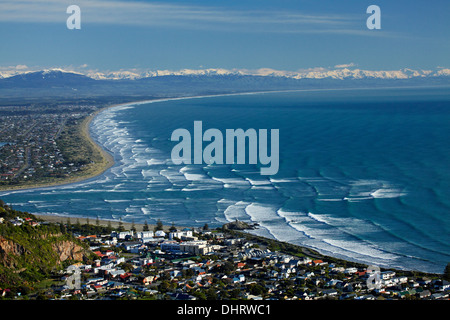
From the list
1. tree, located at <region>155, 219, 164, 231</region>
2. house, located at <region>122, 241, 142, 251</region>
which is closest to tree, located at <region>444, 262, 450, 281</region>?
house, located at <region>122, 241, 142, 251</region>

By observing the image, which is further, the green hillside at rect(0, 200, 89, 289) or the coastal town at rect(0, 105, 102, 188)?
the coastal town at rect(0, 105, 102, 188)

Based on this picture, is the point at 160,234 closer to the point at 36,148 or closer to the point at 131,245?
the point at 131,245

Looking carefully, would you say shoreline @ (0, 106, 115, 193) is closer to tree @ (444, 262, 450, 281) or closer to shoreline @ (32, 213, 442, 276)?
shoreline @ (32, 213, 442, 276)

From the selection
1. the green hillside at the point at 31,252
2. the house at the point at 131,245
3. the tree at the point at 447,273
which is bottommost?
the house at the point at 131,245

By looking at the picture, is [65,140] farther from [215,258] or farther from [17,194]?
[215,258]

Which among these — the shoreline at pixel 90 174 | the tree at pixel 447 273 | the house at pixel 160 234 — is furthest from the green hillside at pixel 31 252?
the shoreline at pixel 90 174

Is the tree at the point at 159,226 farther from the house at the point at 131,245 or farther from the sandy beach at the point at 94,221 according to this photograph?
the house at the point at 131,245

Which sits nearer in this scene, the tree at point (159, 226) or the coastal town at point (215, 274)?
the coastal town at point (215, 274)

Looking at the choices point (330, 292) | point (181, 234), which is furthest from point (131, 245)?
point (330, 292)
